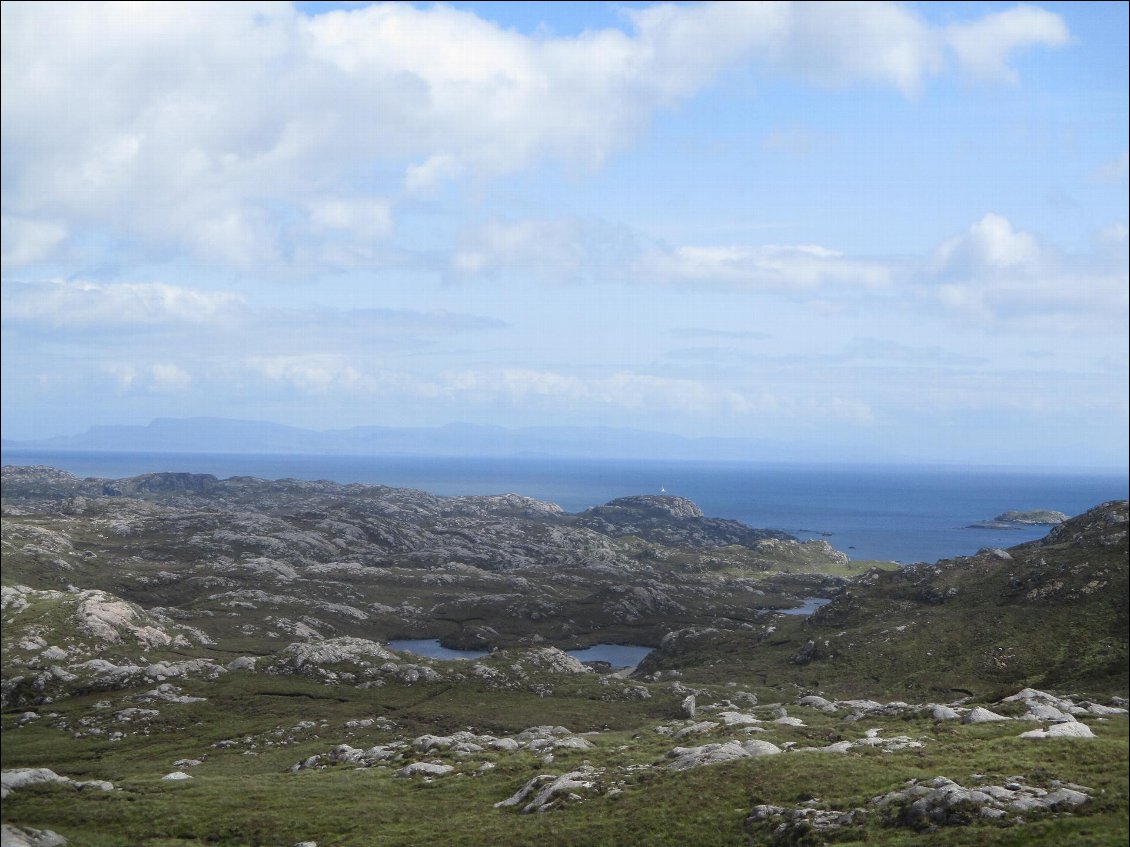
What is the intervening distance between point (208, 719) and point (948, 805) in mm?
132769

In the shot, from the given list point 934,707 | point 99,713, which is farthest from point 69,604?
point 934,707

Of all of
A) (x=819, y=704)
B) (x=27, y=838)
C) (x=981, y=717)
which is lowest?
(x=819, y=704)

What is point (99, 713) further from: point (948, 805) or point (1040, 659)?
point (1040, 659)

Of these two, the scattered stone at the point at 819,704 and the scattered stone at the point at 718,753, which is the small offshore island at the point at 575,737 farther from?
the scattered stone at the point at 819,704

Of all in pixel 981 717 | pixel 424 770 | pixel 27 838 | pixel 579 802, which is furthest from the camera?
pixel 424 770

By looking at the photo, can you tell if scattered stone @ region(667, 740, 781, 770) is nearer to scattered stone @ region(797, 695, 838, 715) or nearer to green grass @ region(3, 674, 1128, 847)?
green grass @ region(3, 674, 1128, 847)

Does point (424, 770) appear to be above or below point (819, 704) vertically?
above

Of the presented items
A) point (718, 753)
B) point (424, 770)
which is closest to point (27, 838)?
point (424, 770)

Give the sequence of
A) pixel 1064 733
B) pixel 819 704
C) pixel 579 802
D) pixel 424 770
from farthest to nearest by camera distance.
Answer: pixel 819 704
pixel 424 770
pixel 1064 733
pixel 579 802

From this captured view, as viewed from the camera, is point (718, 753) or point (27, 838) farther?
point (718, 753)

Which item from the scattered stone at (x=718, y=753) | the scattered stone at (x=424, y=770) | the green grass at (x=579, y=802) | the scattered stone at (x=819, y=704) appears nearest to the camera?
the green grass at (x=579, y=802)

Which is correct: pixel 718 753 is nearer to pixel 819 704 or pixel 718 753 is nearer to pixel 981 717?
pixel 981 717

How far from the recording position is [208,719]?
14488cm

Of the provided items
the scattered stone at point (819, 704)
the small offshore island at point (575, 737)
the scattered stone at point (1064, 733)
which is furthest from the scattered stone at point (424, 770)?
the scattered stone at point (819, 704)
